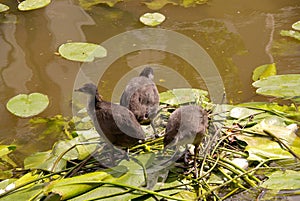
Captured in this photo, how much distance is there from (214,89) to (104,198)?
1480 mm

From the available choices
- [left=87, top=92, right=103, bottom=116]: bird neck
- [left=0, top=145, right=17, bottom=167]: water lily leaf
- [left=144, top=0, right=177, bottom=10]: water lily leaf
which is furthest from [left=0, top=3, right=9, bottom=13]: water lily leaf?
[left=87, top=92, right=103, bottom=116]: bird neck

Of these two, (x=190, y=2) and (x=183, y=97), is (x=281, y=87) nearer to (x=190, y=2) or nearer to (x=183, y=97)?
(x=183, y=97)

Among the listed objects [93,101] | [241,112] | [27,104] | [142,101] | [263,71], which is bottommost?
[263,71]

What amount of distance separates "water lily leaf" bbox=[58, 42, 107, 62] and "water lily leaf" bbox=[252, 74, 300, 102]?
4.33 feet

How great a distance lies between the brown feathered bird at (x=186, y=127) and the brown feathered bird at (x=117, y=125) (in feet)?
0.54

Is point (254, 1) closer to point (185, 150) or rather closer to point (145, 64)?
point (145, 64)

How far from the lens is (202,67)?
148 inches

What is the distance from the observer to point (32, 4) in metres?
4.71

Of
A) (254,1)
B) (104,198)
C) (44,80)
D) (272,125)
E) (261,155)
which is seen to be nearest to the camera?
(104,198)

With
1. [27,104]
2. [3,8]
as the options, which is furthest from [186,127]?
[3,8]

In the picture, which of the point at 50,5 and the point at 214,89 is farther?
the point at 50,5

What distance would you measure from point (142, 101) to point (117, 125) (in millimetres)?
382

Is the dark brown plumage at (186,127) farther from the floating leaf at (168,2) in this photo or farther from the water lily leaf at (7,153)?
the floating leaf at (168,2)

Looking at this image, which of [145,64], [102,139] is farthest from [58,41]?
[102,139]
